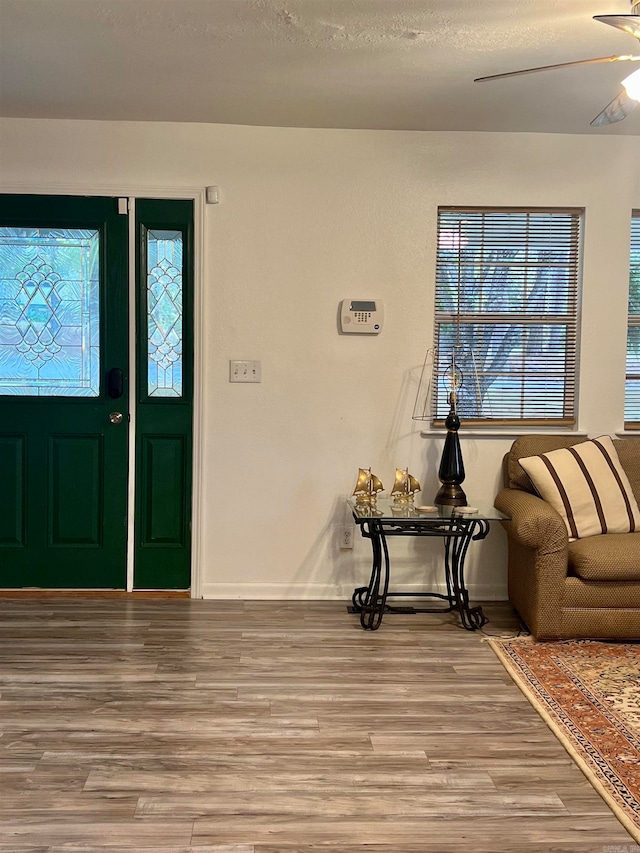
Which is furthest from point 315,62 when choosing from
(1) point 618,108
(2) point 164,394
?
(2) point 164,394

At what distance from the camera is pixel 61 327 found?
432cm

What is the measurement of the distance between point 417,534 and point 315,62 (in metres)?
2.10

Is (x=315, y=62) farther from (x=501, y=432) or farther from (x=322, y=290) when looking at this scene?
(x=501, y=432)

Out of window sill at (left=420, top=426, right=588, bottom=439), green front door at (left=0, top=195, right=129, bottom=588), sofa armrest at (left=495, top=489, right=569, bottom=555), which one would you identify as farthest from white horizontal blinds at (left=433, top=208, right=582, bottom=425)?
green front door at (left=0, top=195, right=129, bottom=588)

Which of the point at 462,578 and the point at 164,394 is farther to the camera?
the point at 164,394

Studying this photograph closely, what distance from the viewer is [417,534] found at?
3887 mm

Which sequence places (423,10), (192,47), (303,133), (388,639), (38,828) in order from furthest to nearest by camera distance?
(303,133), (388,639), (192,47), (423,10), (38,828)

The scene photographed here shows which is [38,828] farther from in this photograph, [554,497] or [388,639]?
[554,497]

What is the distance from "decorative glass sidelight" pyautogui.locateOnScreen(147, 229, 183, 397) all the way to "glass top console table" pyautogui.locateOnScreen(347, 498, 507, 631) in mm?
1178

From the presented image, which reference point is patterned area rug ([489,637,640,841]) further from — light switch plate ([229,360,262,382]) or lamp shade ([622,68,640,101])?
lamp shade ([622,68,640,101])

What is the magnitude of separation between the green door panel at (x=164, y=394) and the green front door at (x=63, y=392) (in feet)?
0.32

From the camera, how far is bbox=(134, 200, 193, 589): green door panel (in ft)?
14.2

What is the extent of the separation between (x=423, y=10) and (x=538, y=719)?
8.12ft

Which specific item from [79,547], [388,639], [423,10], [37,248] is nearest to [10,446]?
[79,547]
